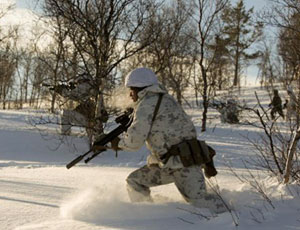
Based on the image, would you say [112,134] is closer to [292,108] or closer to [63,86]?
Answer: [292,108]

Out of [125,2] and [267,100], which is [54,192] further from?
[267,100]

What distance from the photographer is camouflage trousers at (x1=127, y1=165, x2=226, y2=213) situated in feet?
9.99

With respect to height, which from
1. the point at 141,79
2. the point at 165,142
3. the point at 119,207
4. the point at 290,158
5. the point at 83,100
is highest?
the point at 141,79

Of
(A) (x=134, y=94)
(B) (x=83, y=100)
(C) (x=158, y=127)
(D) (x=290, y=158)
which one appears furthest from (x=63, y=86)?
(D) (x=290, y=158)

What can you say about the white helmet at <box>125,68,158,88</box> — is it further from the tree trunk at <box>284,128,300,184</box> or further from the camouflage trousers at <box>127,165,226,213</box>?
the tree trunk at <box>284,128,300,184</box>

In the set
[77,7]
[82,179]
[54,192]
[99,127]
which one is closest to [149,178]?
[54,192]

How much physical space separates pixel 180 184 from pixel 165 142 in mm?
383

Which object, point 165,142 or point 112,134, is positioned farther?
point 112,134

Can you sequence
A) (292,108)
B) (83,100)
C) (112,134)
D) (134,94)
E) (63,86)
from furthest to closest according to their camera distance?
(83,100) < (63,86) < (292,108) < (112,134) < (134,94)

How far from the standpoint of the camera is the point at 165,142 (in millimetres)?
3166

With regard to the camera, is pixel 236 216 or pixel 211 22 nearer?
pixel 236 216

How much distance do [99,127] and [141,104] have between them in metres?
5.17

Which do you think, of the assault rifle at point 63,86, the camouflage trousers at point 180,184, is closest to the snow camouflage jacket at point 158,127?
the camouflage trousers at point 180,184

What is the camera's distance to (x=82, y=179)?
484cm
